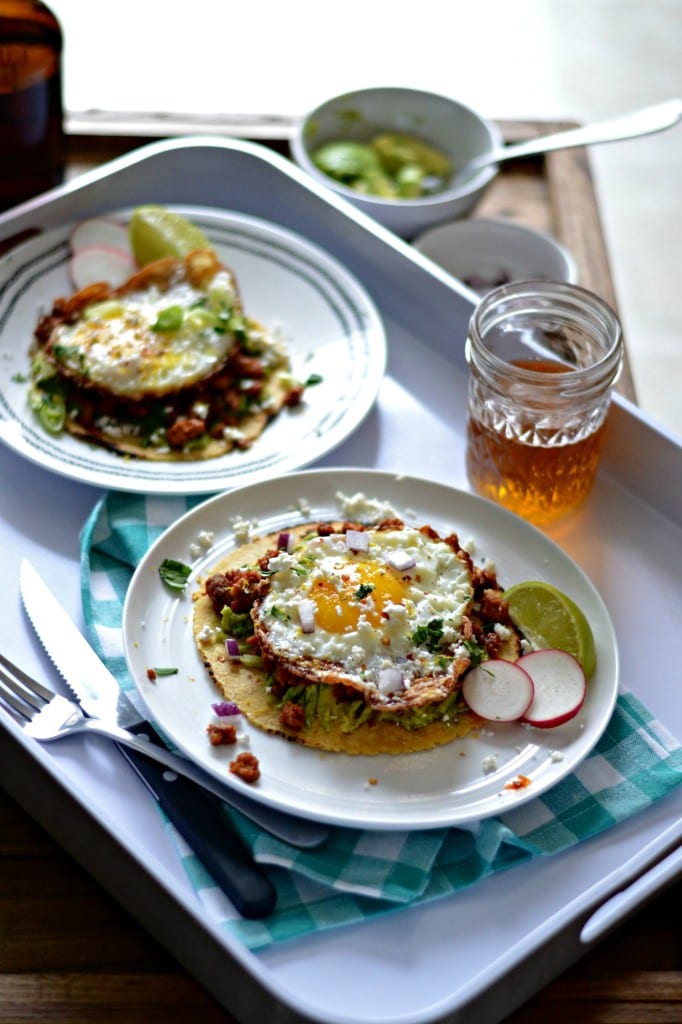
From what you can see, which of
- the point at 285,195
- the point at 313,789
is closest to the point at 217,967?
the point at 313,789

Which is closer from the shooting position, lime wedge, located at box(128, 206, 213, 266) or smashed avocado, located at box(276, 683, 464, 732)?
smashed avocado, located at box(276, 683, 464, 732)

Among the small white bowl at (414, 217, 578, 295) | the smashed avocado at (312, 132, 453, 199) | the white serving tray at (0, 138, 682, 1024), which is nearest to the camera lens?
the white serving tray at (0, 138, 682, 1024)

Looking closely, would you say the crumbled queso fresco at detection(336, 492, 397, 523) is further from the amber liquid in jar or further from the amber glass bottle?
the amber glass bottle

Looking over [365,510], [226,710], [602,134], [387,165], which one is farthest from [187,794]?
[387,165]

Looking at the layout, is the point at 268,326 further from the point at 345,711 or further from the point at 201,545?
the point at 345,711

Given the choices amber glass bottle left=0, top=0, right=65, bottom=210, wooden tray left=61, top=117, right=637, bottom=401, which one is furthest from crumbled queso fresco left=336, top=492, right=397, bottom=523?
amber glass bottle left=0, top=0, right=65, bottom=210

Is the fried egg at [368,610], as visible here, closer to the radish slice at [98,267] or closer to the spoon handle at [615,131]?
the radish slice at [98,267]
